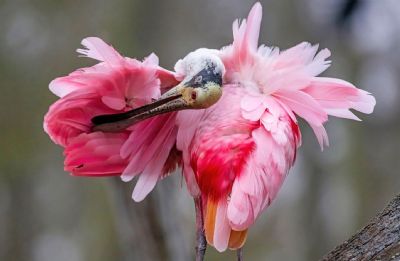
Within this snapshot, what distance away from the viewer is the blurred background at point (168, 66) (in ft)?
18.1

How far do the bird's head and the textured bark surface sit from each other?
0.39 m

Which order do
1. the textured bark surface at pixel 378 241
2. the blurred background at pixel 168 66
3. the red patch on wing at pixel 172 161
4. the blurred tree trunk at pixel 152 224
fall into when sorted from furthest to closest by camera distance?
1. the blurred background at pixel 168 66
2. the blurred tree trunk at pixel 152 224
3. the red patch on wing at pixel 172 161
4. the textured bark surface at pixel 378 241

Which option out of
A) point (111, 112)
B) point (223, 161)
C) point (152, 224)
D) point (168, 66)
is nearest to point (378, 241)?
point (223, 161)

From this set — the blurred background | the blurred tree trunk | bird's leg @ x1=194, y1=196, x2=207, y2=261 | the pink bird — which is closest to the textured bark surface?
the pink bird

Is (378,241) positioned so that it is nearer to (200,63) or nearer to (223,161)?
(223,161)

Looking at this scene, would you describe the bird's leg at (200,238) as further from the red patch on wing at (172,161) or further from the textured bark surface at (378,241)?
the textured bark surface at (378,241)

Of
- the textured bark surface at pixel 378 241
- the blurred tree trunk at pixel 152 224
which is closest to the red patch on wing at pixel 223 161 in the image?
the textured bark surface at pixel 378 241

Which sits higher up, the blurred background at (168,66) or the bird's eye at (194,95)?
the bird's eye at (194,95)

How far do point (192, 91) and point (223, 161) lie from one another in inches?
6.0

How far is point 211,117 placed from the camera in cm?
195

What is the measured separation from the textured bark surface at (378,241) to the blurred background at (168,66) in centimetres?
306

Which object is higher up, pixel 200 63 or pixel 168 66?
pixel 200 63

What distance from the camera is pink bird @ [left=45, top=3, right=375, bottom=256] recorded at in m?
1.86

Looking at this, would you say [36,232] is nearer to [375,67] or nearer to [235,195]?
[375,67]
